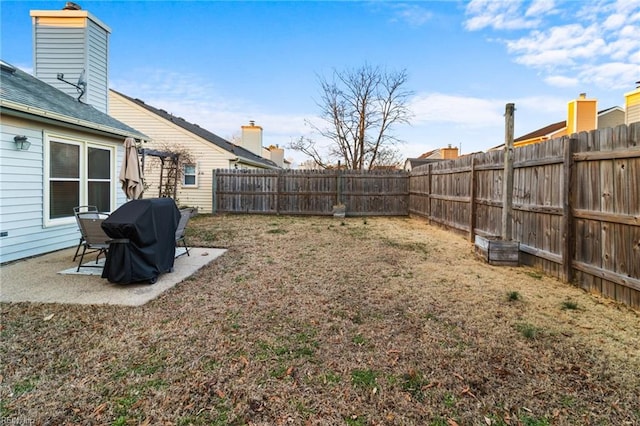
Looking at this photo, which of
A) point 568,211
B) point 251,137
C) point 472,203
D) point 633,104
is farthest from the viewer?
point 251,137

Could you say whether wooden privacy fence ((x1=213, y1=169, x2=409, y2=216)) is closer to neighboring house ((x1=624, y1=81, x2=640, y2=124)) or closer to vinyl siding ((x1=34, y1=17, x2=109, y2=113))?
vinyl siding ((x1=34, y1=17, x2=109, y2=113))

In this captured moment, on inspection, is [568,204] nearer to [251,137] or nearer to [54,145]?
[54,145]

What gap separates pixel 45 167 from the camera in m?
5.52

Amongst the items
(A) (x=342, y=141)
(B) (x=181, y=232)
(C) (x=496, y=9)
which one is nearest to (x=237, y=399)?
(B) (x=181, y=232)

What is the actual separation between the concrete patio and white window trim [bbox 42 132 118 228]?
86 cm

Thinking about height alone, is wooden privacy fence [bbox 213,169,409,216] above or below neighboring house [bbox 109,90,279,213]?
below

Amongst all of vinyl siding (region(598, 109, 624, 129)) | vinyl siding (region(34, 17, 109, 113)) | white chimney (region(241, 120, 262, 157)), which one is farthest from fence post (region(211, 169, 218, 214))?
vinyl siding (region(598, 109, 624, 129))

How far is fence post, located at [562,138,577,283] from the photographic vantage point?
13.9 feet

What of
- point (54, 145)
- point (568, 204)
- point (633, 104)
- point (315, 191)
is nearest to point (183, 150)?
point (315, 191)

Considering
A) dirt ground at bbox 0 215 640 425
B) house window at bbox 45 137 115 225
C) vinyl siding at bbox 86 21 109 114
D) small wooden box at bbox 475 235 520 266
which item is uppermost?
vinyl siding at bbox 86 21 109 114

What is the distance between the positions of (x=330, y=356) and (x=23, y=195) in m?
5.79

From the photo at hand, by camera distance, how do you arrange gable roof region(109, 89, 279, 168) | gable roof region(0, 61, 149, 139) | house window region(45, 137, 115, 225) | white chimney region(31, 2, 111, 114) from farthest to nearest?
gable roof region(109, 89, 279, 168) → white chimney region(31, 2, 111, 114) → house window region(45, 137, 115, 225) → gable roof region(0, 61, 149, 139)

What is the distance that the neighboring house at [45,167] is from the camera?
16.1 ft

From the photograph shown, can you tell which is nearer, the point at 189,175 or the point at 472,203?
the point at 472,203
